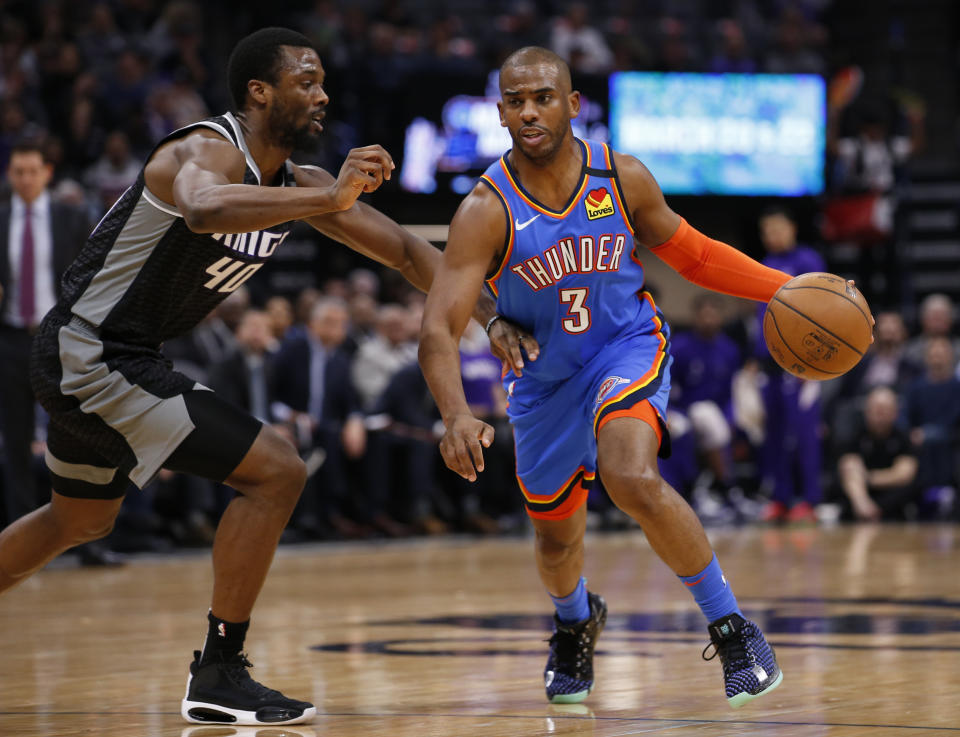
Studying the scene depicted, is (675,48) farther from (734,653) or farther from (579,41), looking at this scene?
(734,653)

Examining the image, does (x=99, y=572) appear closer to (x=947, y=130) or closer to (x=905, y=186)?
(x=905, y=186)

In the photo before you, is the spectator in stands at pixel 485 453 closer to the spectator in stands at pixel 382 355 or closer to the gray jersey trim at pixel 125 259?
the spectator in stands at pixel 382 355

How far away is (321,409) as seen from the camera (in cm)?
1113

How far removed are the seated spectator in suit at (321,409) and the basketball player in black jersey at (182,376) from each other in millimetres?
6537

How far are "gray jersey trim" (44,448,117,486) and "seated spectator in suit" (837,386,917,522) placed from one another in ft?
30.7

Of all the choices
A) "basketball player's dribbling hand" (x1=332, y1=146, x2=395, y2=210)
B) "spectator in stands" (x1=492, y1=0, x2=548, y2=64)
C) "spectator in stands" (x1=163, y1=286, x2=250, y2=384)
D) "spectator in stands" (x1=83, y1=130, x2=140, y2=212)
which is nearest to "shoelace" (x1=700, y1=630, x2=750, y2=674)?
A: "basketball player's dribbling hand" (x1=332, y1=146, x2=395, y2=210)

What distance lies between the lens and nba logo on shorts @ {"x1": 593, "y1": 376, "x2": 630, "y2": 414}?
4297 mm

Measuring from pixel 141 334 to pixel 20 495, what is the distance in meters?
4.67

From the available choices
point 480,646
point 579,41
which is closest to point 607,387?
point 480,646

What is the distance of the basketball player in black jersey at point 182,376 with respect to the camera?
4.05m

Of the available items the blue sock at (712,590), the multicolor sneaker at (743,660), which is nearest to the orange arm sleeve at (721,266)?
the blue sock at (712,590)

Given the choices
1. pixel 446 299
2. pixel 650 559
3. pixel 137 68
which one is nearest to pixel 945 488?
pixel 650 559

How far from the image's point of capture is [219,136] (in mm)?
4070

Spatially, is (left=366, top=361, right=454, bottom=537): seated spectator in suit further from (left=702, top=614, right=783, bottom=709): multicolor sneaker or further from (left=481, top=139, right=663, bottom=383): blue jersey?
(left=702, top=614, right=783, bottom=709): multicolor sneaker
